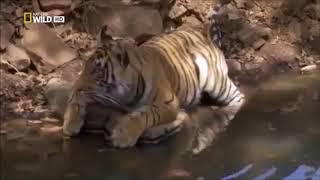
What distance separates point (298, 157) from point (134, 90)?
0.90 m

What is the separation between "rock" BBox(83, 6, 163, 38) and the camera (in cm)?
486

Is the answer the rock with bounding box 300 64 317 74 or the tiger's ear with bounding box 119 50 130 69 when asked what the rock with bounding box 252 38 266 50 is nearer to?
the rock with bounding box 300 64 317 74

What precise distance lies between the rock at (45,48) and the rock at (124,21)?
350 mm

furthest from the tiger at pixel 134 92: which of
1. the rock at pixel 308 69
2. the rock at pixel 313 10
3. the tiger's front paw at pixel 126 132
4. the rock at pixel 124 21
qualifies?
the rock at pixel 313 10

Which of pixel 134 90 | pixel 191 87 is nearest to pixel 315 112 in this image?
pixel 191 87

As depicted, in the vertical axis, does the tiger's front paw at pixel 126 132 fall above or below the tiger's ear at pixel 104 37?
below

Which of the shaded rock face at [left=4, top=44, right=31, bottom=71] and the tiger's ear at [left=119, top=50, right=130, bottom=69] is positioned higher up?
the tiger's ear at [left=119, top=50, right=130, bottom=69]

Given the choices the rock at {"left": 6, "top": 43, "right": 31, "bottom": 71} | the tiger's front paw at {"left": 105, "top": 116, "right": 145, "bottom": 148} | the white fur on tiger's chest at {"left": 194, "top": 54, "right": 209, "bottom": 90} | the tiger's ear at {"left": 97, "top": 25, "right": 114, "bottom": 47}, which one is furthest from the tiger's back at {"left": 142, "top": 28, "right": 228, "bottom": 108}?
the rock at {"left": 6, "top": 43, "right": 31, "bottom": 71}

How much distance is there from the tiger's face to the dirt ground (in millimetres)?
423

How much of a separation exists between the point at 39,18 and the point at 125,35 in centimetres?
61

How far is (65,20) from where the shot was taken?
191 inches

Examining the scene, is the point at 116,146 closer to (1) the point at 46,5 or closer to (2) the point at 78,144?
(2) the point at 78,144

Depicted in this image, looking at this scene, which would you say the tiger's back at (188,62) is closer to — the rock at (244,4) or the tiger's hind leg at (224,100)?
the tiger's hind leg at (224,100)

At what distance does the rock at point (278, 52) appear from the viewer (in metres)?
5.20
